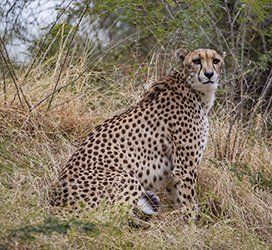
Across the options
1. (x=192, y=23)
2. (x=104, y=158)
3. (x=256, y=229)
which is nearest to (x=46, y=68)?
(x=192, y=23)

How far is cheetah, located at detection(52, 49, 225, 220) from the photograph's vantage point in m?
5.23

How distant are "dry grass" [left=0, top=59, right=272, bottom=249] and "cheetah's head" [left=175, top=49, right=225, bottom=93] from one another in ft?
2.08

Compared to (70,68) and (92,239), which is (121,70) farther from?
(92,239)

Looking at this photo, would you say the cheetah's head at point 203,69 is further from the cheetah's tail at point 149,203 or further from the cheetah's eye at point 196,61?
the cheetah's tail at point 149,203

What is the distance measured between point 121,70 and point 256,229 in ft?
9.13

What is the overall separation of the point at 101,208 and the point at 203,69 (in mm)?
1396


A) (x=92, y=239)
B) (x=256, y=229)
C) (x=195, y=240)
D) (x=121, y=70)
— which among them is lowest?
(x=256, y=229)

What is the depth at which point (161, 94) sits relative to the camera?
581cm

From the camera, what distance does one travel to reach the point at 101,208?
188 inches

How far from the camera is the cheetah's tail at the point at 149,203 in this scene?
5.17 metres

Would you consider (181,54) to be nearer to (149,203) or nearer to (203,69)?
(203,69)

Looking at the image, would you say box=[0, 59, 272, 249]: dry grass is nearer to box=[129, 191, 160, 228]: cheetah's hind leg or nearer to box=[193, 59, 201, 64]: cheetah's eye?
box=[129, 191, 160, 228]: cheetah's hind leg

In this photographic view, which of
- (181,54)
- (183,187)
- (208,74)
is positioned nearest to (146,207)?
(183,187)

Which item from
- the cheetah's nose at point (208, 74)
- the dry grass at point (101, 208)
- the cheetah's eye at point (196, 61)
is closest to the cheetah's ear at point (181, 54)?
the cheetah's eye at point (196, 61)
